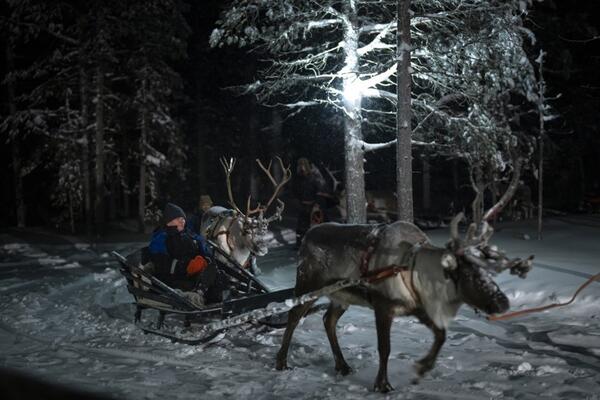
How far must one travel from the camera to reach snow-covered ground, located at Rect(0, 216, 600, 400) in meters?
5.67

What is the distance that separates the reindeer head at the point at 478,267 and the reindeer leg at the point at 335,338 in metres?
1.63

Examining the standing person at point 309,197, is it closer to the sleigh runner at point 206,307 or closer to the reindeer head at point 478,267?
the sleigh runner at point 206,307

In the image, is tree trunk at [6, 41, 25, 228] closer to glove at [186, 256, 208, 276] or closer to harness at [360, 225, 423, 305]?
glove at [186, 256, 208, 276]

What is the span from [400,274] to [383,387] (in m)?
1.03

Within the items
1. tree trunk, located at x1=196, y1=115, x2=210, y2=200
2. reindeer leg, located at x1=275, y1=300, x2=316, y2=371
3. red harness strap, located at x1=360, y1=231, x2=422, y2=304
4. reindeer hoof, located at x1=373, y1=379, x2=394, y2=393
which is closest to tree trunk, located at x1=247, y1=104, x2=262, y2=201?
tree trunk, located at x1=196, y1=115, x2=210, y2=200

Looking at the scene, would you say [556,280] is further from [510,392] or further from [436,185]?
[436,185]

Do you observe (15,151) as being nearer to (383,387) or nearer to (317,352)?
(317,352)

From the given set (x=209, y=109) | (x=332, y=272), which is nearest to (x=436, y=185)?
(x=209, y=109)

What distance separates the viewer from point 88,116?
72.2 ft

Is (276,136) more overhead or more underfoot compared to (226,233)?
more overhead

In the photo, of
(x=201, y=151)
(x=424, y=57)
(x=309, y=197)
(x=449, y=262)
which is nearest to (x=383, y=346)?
(x=449, y=262)

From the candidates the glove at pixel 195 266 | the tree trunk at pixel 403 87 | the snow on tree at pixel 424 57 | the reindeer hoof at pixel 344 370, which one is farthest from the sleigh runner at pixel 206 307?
the snow on tree at pixel 424 57

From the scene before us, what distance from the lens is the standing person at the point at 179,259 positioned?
323 inches

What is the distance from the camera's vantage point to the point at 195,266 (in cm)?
823
